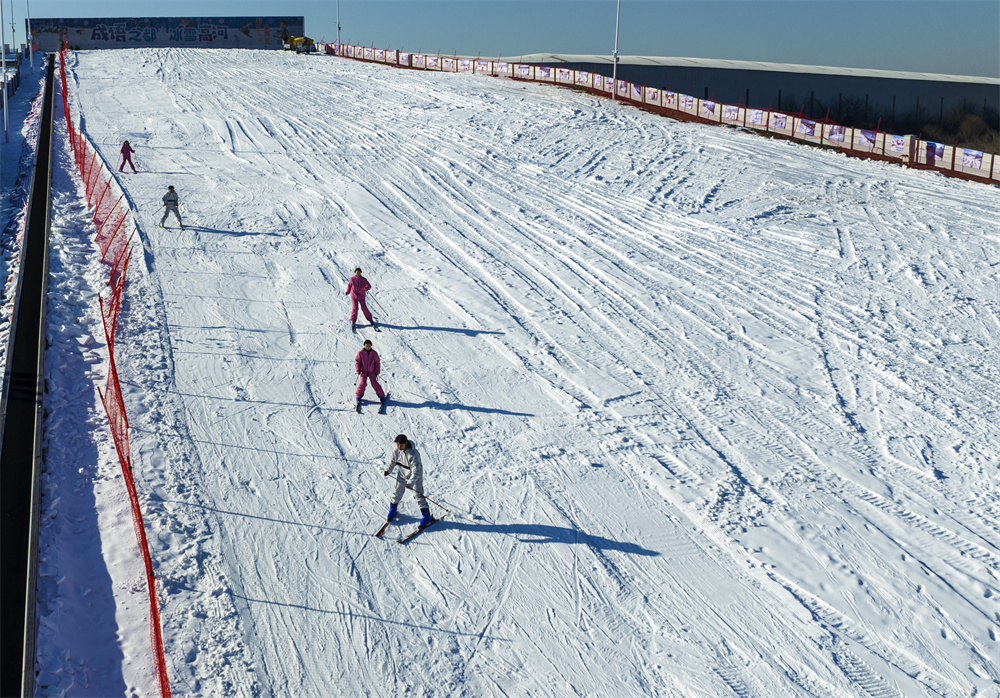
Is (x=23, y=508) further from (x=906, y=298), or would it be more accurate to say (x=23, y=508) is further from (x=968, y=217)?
(x=968, y=217)

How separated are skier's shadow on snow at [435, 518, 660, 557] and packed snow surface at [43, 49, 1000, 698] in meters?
0.05

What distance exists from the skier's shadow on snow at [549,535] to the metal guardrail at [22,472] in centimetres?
398

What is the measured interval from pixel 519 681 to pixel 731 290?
11072 millimetres

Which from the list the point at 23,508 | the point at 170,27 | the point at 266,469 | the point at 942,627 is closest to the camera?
the point at 942,627

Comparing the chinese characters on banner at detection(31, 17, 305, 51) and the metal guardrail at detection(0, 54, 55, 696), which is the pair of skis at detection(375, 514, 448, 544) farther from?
the chinese characters on banner at detection(31, 17, 305, 51)

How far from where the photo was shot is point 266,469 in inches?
395

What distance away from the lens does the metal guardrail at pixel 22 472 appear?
730 cm

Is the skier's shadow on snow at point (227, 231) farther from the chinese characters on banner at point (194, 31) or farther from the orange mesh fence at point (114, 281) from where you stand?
the chinese characters on banner at point (194, 31)

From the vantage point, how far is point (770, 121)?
97.0 ft

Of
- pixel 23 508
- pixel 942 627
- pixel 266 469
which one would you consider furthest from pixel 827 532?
pixel 23 508

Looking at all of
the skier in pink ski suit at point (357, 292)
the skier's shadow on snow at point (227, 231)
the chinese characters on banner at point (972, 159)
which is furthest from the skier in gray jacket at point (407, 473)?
the chinese characters on banner at point (972, 159)

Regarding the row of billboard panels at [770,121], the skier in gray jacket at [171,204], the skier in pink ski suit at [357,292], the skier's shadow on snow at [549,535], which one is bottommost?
the skier's shadow on snow at [549,535]

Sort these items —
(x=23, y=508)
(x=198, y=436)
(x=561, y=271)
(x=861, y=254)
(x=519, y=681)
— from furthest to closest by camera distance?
(x=861, y=254)
(x=561, y=271)
(x=198, y=436)
(x=23, y=508)
(x=519, y=681)

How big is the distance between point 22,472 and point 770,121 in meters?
26.7
